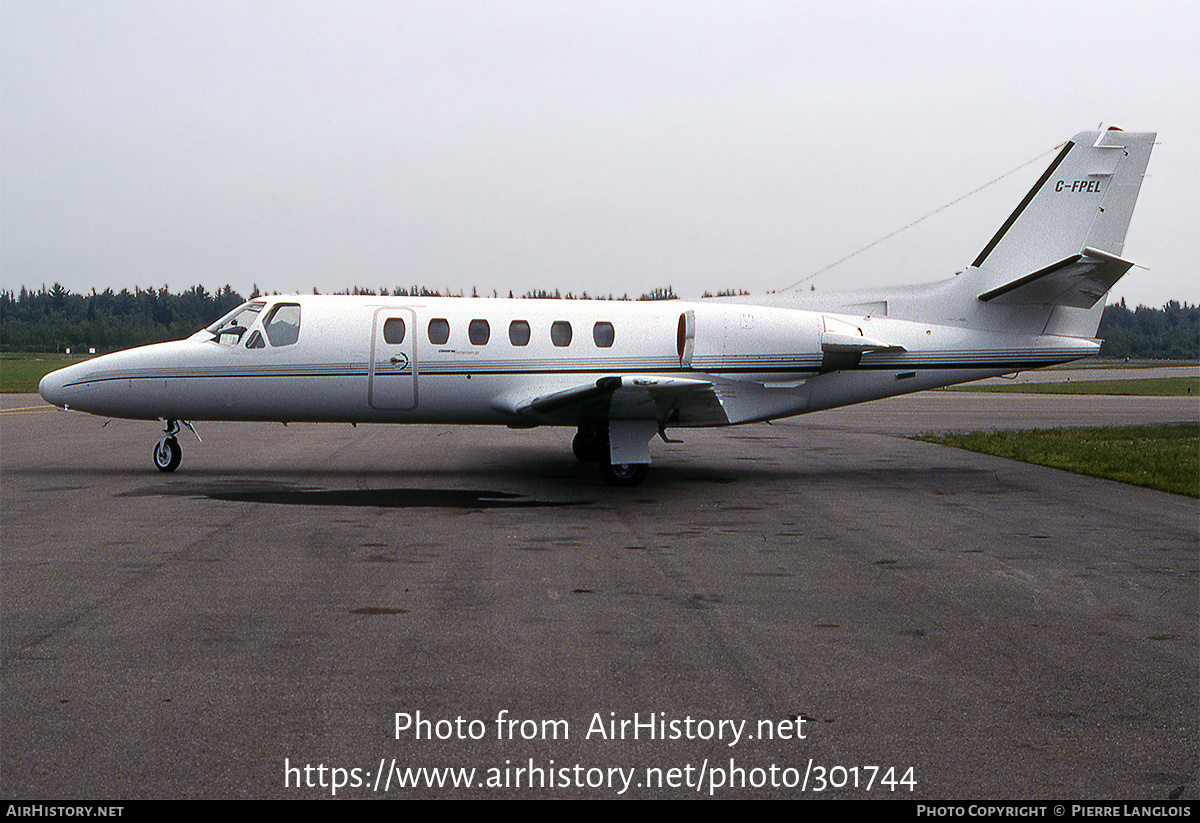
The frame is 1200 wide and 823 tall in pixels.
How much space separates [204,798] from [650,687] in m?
2.42

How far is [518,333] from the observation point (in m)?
15.6

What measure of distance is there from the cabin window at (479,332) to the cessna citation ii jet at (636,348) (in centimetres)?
2

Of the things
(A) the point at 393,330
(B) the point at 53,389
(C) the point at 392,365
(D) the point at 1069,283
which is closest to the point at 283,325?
(A) the point at 393,330

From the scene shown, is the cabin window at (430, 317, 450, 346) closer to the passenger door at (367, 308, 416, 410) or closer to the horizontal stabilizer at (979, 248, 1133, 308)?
the passenger door at (367, 308, 416, 410)

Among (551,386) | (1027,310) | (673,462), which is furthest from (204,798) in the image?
(1027,310)

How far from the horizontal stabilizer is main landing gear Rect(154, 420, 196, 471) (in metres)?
13.5

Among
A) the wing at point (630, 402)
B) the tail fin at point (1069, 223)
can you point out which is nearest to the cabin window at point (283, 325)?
the wing at point (630, 402)

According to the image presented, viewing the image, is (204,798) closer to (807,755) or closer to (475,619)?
(807,755)

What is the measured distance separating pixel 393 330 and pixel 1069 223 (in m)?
11.4

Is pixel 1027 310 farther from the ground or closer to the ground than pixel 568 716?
farther from the ground

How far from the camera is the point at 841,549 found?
10.1 m

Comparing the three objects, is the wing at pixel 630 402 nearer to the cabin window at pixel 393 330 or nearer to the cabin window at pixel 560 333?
the cabin window at pixel 560 333

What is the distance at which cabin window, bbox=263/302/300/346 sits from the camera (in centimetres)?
1545

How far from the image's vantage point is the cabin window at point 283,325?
50.7 feet
